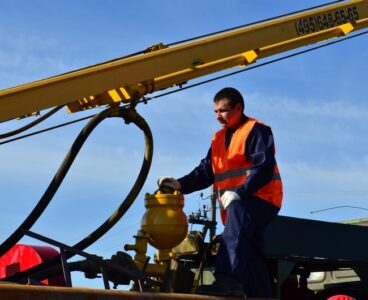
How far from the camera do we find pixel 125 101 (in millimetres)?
5133

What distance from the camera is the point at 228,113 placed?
498 cm

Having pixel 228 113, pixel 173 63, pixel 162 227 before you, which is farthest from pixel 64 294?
pixel 173 63

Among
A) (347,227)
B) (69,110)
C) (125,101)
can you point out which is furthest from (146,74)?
(347,227)

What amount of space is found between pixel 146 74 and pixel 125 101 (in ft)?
0.78

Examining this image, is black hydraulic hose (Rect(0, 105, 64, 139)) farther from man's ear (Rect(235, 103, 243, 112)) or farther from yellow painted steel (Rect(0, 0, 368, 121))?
man's ear (Rect(235, 103, 243, 112))

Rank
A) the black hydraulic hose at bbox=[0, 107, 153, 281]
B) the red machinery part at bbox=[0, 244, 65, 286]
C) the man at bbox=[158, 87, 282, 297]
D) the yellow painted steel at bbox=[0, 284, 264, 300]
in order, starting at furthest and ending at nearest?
the red machinery part at bbox=[0, 244, 65, 286] → the black hydraulic hose at bbox=[0, 107, 153, 281] → the man at bbox=[158, 87, 282, 297] → the yellow painted steel at bbox=[0, 284, 264, 300]

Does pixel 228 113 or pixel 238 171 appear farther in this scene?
pixel 228 113

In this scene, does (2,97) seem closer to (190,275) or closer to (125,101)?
(125,101)

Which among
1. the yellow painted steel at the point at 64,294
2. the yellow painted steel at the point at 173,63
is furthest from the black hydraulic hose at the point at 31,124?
the yellow painted steel at the point at 64,294

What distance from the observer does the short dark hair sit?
16.3 ft

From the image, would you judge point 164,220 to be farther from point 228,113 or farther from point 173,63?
point 173,63

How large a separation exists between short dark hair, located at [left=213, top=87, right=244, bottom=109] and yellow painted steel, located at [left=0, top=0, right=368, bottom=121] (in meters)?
0.47

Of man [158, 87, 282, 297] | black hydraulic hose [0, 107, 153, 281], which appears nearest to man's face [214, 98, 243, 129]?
man [158, 87, 282, 297]

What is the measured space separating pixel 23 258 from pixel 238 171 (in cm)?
176
